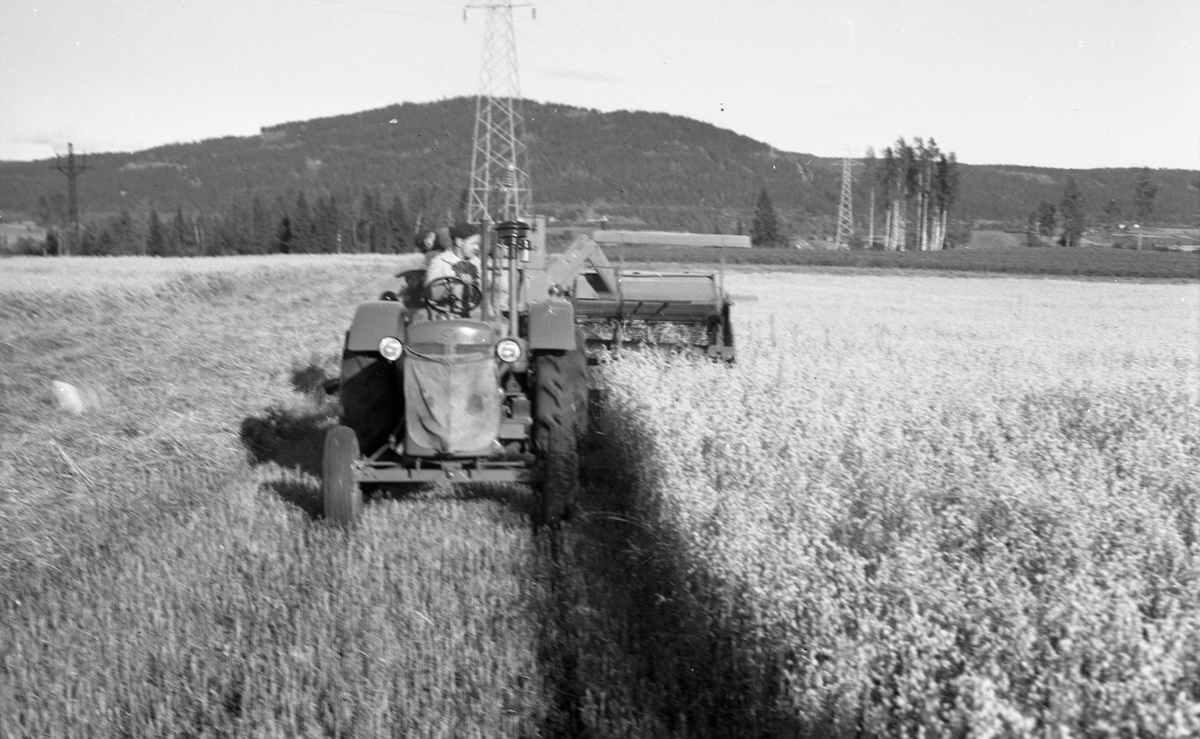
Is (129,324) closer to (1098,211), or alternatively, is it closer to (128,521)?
(128,521)

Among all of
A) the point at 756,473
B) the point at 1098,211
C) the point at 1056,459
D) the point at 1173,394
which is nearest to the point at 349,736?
the point at 756,473

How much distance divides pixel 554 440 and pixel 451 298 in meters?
1.67

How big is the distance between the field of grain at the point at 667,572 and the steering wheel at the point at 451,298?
1312 millimetres

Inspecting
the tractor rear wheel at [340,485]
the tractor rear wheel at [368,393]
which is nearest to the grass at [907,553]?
the tractor rear wheel at [340,485]

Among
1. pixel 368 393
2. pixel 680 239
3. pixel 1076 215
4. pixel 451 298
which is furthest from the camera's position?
pixel 1076 215

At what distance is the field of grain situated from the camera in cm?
285

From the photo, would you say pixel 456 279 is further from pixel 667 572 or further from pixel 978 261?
pixel 978 261

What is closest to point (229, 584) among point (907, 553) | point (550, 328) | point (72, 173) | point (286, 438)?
point (550, 328)

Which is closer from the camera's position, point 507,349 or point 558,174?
point 507,349

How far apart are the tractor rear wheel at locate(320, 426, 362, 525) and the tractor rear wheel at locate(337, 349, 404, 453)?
0.71 meters

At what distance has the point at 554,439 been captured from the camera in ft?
21.2

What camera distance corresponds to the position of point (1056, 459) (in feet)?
15.9

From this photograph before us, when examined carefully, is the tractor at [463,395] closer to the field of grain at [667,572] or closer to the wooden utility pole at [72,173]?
the field of grain at [667,572]

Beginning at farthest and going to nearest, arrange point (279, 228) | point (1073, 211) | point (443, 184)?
point (443, 184)
point (1073, 211)
point (279, 228)
